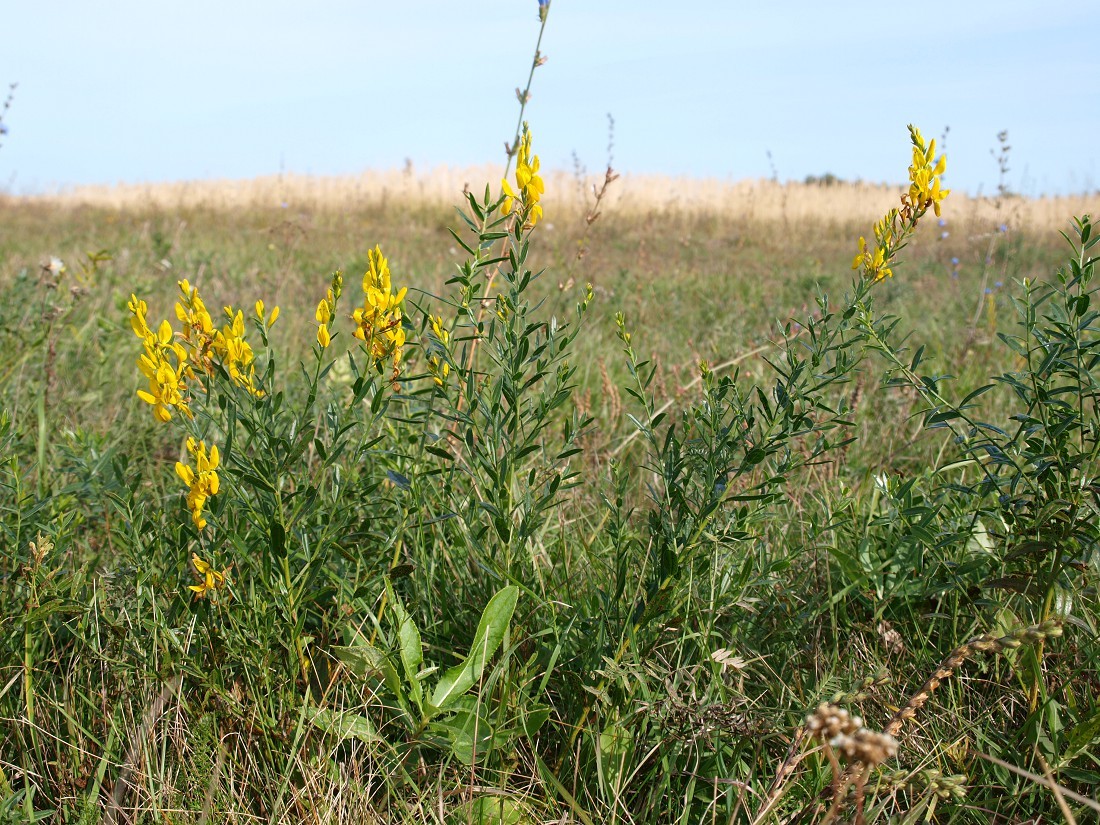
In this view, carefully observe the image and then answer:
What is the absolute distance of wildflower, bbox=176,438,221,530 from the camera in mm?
1364

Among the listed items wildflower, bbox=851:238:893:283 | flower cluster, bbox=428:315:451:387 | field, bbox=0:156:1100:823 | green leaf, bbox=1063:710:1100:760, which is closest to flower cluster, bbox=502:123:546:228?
field, bbox=0:156:1100:823

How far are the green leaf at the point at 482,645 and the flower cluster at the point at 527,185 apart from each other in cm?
66

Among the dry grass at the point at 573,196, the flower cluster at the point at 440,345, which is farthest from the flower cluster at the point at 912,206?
the dry grass at the point at 573,196

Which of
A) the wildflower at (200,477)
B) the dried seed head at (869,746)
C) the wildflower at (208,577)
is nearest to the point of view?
the dried seed head at (869,746)

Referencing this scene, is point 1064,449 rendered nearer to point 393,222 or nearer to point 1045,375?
point 1045,375

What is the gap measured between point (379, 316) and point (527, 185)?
13.3 inches

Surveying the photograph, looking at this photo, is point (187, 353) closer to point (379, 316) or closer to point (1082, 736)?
point (379, 316)

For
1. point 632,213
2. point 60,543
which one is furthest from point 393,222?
point 60,543

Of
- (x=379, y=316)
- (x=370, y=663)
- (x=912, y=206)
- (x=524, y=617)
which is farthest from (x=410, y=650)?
(x=912, y=206)

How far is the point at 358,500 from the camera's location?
1644 millimetres

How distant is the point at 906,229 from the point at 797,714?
90cm

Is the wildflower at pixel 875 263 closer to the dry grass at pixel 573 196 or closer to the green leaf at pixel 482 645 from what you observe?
the green leaf at pixel 482 645

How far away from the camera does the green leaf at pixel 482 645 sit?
4.95ft

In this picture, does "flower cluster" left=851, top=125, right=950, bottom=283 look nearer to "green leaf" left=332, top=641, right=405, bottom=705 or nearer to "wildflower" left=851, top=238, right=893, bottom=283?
"wildflower" left=851, top=238, right=893, bottom=283
